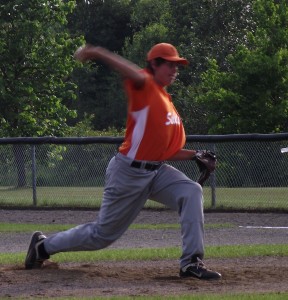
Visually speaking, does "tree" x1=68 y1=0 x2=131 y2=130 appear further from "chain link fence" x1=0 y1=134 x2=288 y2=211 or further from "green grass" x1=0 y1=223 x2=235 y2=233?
"green grass" x1=0 y1=223 x2=235 y2=233

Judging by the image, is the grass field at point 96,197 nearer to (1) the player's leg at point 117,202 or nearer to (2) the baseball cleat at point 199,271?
(2) the baseball cleat at point 199,271

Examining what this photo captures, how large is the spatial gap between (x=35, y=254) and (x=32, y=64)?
27.5m

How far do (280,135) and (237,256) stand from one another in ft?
25.2

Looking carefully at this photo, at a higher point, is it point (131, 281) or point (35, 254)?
point (35, 254)

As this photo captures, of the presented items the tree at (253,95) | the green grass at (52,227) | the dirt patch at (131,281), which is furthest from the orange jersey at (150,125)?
the tree at (253,95)

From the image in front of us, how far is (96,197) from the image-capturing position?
1927 cm

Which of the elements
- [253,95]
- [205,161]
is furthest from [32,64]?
[205,161]

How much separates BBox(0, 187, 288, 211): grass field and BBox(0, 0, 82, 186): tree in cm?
1579

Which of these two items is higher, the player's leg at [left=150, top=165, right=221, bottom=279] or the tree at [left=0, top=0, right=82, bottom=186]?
the tree at [left=0, top=0, right=82, bottom=186]

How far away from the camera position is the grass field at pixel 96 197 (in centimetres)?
1805

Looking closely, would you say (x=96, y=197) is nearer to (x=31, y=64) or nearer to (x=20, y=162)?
(x=20, y=162)

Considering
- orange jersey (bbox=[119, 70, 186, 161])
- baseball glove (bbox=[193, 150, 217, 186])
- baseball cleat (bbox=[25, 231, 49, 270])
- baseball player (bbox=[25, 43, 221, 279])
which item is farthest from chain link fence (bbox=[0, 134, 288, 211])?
orange jersey (bbox=[119, 70, 186, 161])

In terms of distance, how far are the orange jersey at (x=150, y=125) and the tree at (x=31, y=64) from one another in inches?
1073

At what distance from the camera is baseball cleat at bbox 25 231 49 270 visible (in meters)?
9.00
